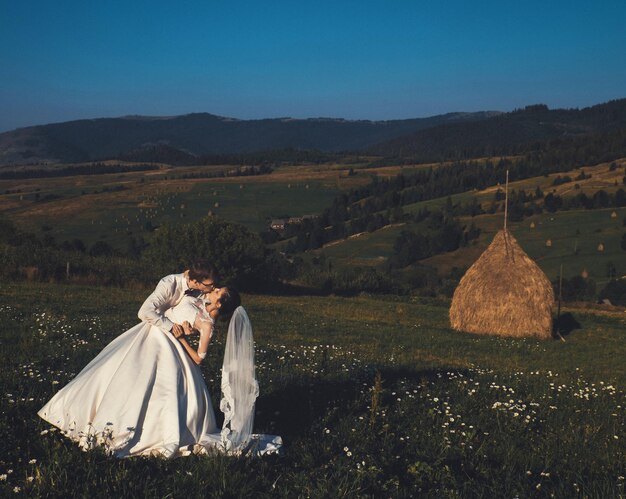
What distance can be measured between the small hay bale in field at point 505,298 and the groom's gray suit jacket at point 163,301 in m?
18.5

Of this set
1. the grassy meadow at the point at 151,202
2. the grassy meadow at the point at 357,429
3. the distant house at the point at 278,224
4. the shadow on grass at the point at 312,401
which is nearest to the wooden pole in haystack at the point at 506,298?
the grassy meadow at the point at 357,429

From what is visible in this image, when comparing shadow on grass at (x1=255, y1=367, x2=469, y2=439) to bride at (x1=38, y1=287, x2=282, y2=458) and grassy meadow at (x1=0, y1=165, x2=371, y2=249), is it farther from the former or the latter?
grassy meadow at (x1=0, y1=165, x2=371, y2=249)

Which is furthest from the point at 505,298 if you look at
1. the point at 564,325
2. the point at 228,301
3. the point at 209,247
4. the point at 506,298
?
the point at 228,301

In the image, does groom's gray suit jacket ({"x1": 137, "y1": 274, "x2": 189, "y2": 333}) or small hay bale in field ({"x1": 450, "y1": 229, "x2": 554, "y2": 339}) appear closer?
groom's gray suit jacket ({"x1": 137, "y1": 274, "x2": 189, "y2": 333})

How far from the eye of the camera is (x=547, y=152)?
16188 cm

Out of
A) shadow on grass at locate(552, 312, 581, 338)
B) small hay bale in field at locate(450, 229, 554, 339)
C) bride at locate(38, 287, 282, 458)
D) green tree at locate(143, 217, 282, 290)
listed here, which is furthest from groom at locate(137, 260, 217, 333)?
green tree at locate(143, 217, 282, 290)

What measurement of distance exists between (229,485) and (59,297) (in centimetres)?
1779

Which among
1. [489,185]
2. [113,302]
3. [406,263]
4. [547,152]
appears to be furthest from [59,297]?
[547,152]

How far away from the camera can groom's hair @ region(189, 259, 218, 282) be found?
22.7 ft

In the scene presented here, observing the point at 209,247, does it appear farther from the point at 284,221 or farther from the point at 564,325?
the point at 284,221

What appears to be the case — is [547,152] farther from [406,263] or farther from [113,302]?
[113,302]

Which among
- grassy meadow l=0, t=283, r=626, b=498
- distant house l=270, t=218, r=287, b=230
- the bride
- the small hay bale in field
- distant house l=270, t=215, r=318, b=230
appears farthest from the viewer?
distant house l=270, t=215, r=318, b=230

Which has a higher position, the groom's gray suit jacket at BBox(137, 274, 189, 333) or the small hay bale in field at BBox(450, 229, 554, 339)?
the groom's gray suit jacket at BBox(137, 274, 189, 333)

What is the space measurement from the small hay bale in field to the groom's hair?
18.7 metres
